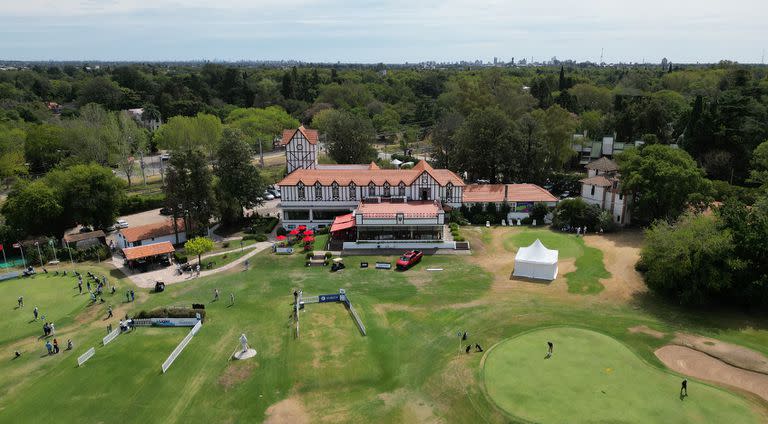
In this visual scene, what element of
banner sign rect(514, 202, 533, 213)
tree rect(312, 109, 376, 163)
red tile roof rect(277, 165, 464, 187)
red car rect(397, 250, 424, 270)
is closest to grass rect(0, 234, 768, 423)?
red car rect(397, 250, 424, 270)

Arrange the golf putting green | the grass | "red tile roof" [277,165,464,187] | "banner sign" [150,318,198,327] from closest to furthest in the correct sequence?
the golf putting green
the grass
"banner sign" [150,318,198,327]
"red tile roof" [277,165,464,187]

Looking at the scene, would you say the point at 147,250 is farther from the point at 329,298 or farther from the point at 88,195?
the point at 329,298

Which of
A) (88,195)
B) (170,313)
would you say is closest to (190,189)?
(88,195)

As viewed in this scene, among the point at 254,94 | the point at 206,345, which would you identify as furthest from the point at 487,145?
the point at 254,94

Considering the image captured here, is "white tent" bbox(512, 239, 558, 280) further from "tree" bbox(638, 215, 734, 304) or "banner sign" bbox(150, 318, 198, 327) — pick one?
"banner sign" bbox(150, 318, 198, 327)

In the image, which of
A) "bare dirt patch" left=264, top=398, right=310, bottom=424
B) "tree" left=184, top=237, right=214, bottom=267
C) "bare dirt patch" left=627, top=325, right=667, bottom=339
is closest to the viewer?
"bare dirt patch" left=264, top=398, right=310, bottom=424

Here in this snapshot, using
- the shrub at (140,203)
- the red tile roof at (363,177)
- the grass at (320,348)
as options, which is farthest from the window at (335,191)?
the shrub at (140,203)

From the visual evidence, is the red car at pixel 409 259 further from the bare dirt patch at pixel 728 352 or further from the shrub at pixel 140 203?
the shrub at pixel 140 203
